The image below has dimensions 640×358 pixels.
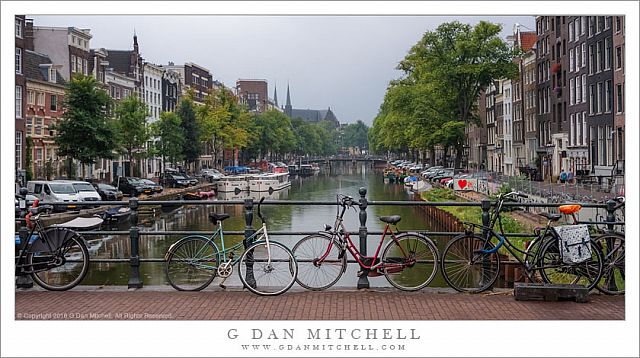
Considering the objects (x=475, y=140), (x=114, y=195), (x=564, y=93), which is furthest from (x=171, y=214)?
(x=475, y=140)

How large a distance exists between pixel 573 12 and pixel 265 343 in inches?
177

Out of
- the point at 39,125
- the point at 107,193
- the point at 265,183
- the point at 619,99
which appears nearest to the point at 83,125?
the point at 107,193

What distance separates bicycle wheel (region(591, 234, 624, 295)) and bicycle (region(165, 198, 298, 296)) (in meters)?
3.81

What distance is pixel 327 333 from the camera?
6637mm

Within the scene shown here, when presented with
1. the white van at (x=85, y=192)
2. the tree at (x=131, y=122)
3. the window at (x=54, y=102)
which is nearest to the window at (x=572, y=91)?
the tree at (x=131, y=122)

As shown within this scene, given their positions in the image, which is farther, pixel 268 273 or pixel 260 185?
pixel 260 185

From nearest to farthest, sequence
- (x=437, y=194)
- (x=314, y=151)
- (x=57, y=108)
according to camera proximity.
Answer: (x=437, y=194), (x=57, y=108), (x=314, y=151)

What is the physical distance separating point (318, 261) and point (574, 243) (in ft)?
10.2

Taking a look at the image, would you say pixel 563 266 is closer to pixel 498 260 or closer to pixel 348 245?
pixel 498 260

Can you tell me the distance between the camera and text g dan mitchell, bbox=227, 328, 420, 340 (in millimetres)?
6609

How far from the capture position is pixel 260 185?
6769 centimetres

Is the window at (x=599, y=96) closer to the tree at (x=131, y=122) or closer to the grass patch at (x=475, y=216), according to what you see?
the grass patch at (x=475, y=216)

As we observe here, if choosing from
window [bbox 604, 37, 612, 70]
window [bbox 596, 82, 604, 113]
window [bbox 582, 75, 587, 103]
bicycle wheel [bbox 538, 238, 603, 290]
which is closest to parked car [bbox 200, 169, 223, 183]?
window [bbox 582, 75, 587, 103]

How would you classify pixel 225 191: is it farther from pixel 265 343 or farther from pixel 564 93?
pixel 265 343
